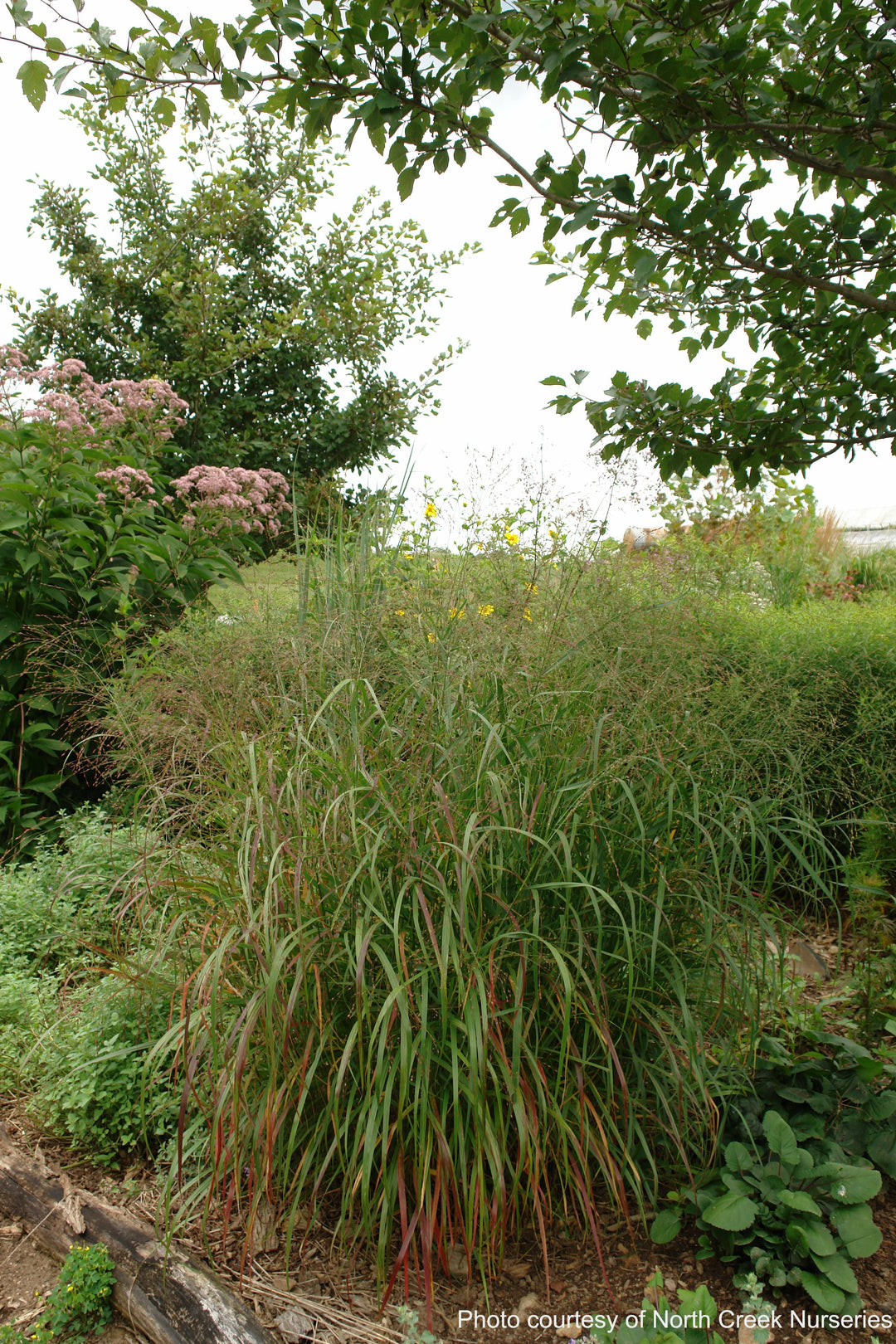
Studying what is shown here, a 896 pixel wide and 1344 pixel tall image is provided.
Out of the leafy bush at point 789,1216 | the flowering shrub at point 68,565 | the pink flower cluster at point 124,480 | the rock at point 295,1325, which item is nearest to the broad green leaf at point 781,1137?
the leafy bush at point 789,1216

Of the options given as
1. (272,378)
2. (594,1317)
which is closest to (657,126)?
(594,1317)

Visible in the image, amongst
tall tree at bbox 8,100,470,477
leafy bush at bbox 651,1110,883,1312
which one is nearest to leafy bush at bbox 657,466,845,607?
tall tree at bbox 8,100,470,477

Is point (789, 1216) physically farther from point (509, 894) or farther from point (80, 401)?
point (80, 401)

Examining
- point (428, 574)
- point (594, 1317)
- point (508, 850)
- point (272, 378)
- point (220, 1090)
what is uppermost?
point (272, 378)

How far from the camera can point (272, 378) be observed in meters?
7.83

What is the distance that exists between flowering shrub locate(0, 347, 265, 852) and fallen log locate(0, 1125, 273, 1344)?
63.8 inches

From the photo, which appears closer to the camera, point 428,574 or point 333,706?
point 333,706

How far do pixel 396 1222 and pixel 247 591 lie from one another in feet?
10.5

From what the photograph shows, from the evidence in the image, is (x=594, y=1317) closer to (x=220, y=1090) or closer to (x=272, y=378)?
(x=220, y=1090)

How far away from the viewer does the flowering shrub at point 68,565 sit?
3703 millimetres

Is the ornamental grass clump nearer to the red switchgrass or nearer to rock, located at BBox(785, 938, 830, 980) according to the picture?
the red switchgrass

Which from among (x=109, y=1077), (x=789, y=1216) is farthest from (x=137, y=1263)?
(x=789, y=1216)

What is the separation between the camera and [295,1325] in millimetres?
1721

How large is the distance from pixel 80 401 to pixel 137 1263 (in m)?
4.52
